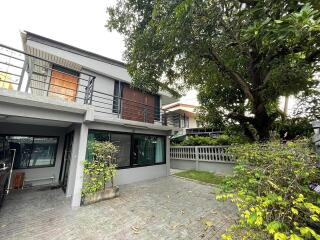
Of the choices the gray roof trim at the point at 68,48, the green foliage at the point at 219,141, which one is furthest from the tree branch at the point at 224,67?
the gray roof trim at the point at 68,48

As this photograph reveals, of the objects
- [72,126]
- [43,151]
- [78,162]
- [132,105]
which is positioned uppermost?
[132,105]

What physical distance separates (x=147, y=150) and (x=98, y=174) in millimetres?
3231

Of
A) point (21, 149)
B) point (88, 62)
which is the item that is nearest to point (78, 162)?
point (21, 149)

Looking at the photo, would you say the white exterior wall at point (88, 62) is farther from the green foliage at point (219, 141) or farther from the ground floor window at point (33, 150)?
the green foliage at point (219, 141)

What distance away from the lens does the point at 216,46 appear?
18.2 ft

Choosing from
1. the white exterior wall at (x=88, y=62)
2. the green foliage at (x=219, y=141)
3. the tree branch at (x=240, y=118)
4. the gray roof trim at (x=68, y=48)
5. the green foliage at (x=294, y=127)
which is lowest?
the green foliage at (x=219, y=141)

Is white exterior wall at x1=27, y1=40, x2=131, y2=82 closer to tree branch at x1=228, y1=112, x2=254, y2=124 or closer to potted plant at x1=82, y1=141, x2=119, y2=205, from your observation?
potted plant at x1=82, y1=141, x2=119, y2=205

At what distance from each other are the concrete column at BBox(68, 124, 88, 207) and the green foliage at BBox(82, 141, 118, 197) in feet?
0.56

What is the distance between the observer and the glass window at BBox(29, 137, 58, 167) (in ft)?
24.7

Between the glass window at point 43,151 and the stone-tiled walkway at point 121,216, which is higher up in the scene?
the glass window at point 43,151

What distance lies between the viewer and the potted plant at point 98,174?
5207mm

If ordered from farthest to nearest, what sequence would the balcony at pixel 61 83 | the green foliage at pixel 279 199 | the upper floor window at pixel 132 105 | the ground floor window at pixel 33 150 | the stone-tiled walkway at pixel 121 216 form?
the upper floor window at pixel 132 105, the ground floor window at pixel 33 150, the balcony at pixel 61 83, the stone-tiled walkway at pixel 121 216, the green foliage at pixel 279 199

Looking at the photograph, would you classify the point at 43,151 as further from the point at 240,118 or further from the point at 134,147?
the point at 240,118

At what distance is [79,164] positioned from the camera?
5324 mm
